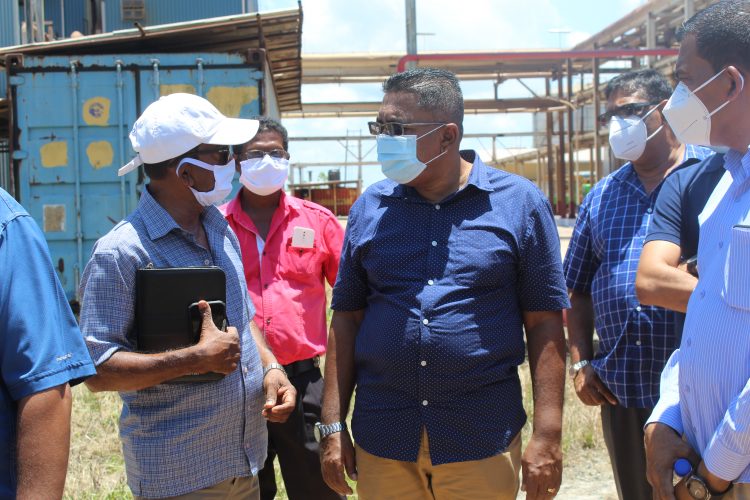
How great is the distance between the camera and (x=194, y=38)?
8.60 metres

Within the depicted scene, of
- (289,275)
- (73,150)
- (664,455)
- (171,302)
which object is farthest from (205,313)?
(73,150)

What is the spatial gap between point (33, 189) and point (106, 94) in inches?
47.1

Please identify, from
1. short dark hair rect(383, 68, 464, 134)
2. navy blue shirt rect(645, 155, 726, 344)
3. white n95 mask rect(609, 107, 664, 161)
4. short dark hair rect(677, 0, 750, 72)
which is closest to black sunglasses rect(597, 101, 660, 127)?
white n95 mask rect(609, 107, 664, 161)

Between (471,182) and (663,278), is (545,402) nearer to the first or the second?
(663,278)

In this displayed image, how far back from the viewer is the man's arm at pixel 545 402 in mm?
2590

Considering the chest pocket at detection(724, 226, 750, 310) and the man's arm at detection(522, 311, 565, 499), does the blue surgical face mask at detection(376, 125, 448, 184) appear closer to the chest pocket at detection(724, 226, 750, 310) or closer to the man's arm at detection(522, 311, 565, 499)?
the man's arm at detection(522, 311, 565, 499)

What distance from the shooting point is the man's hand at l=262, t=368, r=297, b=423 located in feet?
9.30

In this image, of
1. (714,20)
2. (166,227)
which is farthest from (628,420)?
(166,227)

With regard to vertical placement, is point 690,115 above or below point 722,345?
above

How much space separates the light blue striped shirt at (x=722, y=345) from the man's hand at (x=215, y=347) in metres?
1.32

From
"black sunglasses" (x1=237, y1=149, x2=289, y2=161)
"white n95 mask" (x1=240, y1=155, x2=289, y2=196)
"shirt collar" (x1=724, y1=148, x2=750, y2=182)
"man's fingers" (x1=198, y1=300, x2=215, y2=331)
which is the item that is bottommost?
"man's fingers" (x1=198, y1=300, x2=215, y2=331)

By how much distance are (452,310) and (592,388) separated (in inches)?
42.8

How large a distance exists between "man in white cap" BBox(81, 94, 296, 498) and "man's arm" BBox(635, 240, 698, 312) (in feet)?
4.22

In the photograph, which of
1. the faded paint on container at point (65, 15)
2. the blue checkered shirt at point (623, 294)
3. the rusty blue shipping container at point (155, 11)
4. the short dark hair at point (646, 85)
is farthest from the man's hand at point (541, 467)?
the faded paint on container at point (65, 15)
